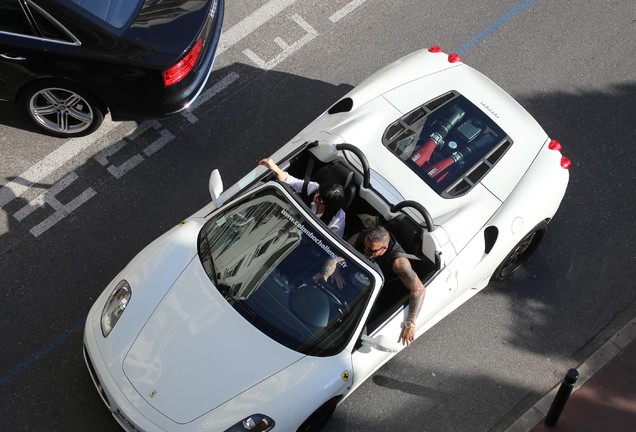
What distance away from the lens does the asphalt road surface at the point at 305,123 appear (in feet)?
24.7

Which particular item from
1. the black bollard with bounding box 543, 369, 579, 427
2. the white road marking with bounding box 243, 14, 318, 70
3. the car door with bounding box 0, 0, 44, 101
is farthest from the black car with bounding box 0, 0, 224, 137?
the black bollard with bounding box 543, 369, 579, 427

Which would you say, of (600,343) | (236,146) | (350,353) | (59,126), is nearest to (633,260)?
(600,343)

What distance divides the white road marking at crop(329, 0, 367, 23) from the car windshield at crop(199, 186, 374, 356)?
3635 mm

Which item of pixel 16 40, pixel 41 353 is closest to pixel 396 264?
pixel 41 353

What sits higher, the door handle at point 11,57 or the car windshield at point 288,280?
the car windshield at point 288,280

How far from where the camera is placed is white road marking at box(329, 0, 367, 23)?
9.98 meters

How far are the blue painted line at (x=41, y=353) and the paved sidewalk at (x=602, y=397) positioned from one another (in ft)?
12.2

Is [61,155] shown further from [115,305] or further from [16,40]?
[115,305]

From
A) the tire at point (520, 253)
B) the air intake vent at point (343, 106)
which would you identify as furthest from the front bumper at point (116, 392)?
the tire at point (520, 253)

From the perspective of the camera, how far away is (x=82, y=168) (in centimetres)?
862

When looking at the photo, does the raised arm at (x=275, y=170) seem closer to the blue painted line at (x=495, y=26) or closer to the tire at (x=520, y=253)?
the tire at (x=520, y=253)

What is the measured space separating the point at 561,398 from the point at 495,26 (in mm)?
4680

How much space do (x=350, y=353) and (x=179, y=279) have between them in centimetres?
139

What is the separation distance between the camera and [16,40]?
25.8 feet
